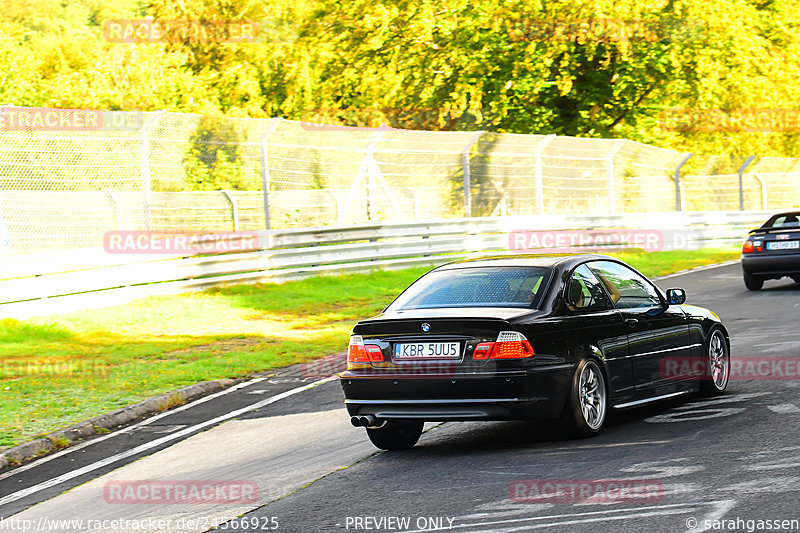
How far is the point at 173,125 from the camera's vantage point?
18109mm

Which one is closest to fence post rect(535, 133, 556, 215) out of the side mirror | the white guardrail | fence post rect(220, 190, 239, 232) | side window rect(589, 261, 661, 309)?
the white guardrail

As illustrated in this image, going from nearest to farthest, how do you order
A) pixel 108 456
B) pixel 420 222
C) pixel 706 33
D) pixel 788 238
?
pixel 108 456, pixel 788 238, pixel 420 222, pixel 706 33

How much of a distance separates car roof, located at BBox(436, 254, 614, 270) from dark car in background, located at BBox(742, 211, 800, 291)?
10239 mm

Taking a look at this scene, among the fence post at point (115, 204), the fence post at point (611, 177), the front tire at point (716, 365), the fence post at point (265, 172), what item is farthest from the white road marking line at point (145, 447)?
the fence post at point (611, 177)

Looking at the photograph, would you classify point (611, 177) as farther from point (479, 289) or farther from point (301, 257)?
point (479, 289)

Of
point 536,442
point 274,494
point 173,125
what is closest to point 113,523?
point 274,494

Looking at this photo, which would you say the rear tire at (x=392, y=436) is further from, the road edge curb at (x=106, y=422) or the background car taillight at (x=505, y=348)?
the road edge curb at (x=106, y=422)

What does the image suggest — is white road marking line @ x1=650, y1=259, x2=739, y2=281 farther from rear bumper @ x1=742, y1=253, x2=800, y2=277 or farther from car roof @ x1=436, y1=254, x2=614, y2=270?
car roof @ x1=436, y1=254, x2=614, y2=270

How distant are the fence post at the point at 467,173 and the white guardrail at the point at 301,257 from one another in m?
0.57

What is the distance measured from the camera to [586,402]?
723 centimetres

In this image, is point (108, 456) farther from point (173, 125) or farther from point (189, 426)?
point (173, 125)

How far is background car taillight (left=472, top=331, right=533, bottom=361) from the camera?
680 cm

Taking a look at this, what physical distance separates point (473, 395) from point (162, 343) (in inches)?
313

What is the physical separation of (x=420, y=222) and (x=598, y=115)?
1603 cm
